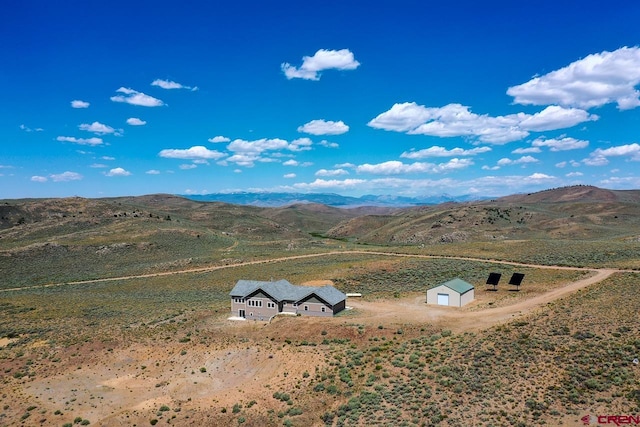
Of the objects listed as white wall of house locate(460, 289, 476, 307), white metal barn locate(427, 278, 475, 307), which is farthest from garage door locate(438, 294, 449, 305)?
white wall of house locate(460, 289, 476, 307)

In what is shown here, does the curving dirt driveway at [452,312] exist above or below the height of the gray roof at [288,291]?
below

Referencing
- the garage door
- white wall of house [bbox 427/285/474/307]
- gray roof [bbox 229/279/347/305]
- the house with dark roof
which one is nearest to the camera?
the house with dark roof

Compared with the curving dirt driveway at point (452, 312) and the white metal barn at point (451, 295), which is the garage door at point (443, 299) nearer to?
the white metal barn at point (451, 295)

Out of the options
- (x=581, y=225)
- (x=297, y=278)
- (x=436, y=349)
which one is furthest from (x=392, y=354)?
(x=581, y=225)
